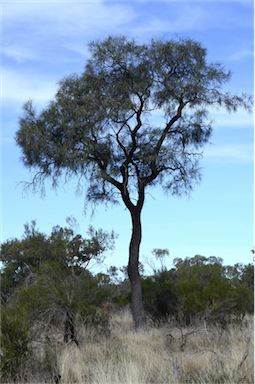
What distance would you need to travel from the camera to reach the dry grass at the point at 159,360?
9000 mm

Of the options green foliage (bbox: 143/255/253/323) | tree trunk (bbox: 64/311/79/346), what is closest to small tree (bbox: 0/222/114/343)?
tree trunk (bbox: 64/311/79/346)

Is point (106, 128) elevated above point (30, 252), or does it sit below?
above

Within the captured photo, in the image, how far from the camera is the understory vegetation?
9.71 meters

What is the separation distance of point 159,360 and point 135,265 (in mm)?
10727

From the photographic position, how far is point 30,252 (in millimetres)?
29719

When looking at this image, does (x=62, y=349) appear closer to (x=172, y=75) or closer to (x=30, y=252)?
(x=172, y=75)

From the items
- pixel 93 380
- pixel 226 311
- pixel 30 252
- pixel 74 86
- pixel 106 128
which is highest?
pixel 74 86

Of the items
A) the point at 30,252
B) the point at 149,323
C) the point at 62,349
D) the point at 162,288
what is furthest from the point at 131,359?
the point at 30,252

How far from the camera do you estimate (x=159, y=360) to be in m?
10.6

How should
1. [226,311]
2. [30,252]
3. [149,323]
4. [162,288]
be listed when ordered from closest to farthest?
[226,311], [149,323], [162,288], [30,252]

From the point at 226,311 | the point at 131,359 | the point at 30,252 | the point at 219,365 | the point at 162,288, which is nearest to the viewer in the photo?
the point at 219,365

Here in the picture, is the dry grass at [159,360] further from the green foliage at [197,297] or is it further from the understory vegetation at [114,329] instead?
the green foliage at [197,297]

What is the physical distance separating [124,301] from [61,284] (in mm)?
8180

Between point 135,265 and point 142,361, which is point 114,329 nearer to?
point 135,265
